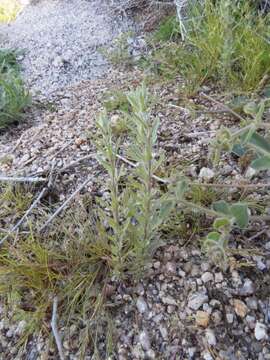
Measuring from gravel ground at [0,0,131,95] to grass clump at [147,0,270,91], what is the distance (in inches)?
24.5

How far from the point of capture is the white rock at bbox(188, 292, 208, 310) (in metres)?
0.85

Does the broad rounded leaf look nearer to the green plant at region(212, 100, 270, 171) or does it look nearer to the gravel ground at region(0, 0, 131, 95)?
the green plant at region(212, 100, 270, 171)

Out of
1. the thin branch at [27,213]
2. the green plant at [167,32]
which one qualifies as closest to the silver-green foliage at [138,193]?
the thin branch at [27,213]

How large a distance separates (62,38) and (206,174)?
1987 millimetres

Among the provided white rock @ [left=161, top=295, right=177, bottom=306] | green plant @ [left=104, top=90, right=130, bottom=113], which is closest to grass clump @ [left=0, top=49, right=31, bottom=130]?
green plant @ [left=104, top=90, right=130, bottom=113]

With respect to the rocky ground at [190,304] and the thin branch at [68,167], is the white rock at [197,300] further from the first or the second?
the thin branch at [68,167]

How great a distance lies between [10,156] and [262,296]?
102cm

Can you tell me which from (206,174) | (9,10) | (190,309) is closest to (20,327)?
(190,309)

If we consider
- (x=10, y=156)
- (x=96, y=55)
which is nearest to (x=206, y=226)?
(x=10, y=156)

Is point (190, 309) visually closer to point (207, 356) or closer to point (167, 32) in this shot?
point (207, 356)

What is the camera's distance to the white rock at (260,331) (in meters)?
0.79

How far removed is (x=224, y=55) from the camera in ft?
4.61

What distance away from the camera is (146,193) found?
77 cm

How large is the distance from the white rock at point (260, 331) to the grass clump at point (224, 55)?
2.91 ft
